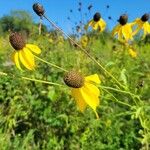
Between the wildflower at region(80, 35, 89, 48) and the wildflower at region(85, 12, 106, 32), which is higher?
the wildflower at region(80, 35, 89, 48)

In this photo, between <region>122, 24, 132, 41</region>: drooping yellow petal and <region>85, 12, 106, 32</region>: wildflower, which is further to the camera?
<region>85, 12, 106, 32</region>: wildflower

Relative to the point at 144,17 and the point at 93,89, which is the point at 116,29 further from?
the point at 93,89

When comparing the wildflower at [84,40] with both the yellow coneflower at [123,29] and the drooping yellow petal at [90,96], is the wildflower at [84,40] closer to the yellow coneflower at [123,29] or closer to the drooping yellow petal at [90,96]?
the yellow coneflower at [123,29]

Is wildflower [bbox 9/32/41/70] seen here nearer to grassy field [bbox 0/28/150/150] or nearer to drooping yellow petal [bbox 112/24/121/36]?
grassy field [bbox 0/28/150/150]

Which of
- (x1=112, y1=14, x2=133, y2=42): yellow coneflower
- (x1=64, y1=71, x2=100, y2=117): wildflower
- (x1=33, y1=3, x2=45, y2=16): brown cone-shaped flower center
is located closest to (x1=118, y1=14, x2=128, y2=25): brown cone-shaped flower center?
(x1=112, y1=14, x2=133, y2=42): yellow coneflower

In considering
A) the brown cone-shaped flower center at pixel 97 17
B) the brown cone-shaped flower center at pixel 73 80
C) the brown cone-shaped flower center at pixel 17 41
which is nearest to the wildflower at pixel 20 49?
the brown cone-shaped flower center at pixel 17 41

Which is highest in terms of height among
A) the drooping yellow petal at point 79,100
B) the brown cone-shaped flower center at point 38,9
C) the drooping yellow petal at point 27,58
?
the brown cone-shaped flower center at point 38,9

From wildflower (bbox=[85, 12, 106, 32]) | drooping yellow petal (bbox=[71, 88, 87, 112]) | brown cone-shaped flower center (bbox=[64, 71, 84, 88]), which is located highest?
wildflower (bbox=[85, 12, 106, 32])

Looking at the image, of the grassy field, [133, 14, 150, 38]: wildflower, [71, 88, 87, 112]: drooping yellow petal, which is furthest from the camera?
[133, 14, 150, 38]: wildflower
